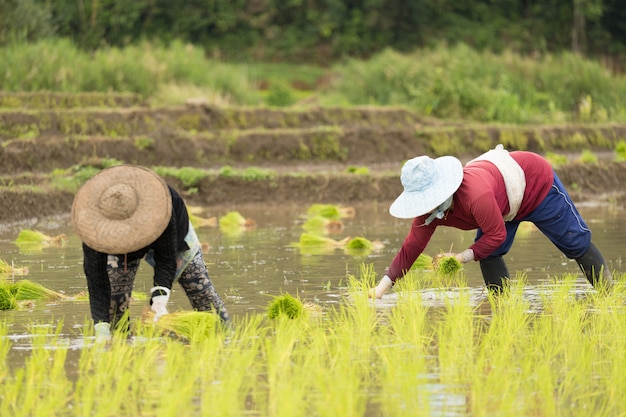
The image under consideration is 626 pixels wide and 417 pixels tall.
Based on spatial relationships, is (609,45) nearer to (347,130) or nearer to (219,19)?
(219,19)

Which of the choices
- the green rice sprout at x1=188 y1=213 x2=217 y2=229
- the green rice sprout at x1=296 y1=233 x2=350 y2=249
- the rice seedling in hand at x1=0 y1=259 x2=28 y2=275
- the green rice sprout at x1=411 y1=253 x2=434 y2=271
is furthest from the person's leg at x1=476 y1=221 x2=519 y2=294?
the green rice sprout at x1=188 y1=213 x2=217 y2=229

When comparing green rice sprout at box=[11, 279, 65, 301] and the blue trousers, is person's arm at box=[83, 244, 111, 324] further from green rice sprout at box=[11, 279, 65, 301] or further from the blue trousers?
the blue trousers

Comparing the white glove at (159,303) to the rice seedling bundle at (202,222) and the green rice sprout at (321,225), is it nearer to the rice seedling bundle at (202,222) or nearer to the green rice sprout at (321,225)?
the green rice sprout at (321,225)

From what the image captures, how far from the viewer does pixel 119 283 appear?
529cm

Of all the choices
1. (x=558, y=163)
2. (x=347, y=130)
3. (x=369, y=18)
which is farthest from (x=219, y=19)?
(x=558, y=163)

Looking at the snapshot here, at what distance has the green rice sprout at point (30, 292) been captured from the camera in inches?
270

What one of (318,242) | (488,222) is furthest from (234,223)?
(488,222)

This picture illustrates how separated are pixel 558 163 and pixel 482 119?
6454 mm

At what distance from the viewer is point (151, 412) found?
4.29 m

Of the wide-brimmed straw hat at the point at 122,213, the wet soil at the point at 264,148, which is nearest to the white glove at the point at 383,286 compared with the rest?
the wide-brimmed straw hat at the point at 122,213

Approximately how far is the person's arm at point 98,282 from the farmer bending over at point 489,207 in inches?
53.4

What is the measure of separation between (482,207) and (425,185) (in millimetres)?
301

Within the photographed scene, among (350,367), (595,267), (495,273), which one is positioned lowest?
(495,273)

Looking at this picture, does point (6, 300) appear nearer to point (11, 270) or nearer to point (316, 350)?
point (11, 270)
